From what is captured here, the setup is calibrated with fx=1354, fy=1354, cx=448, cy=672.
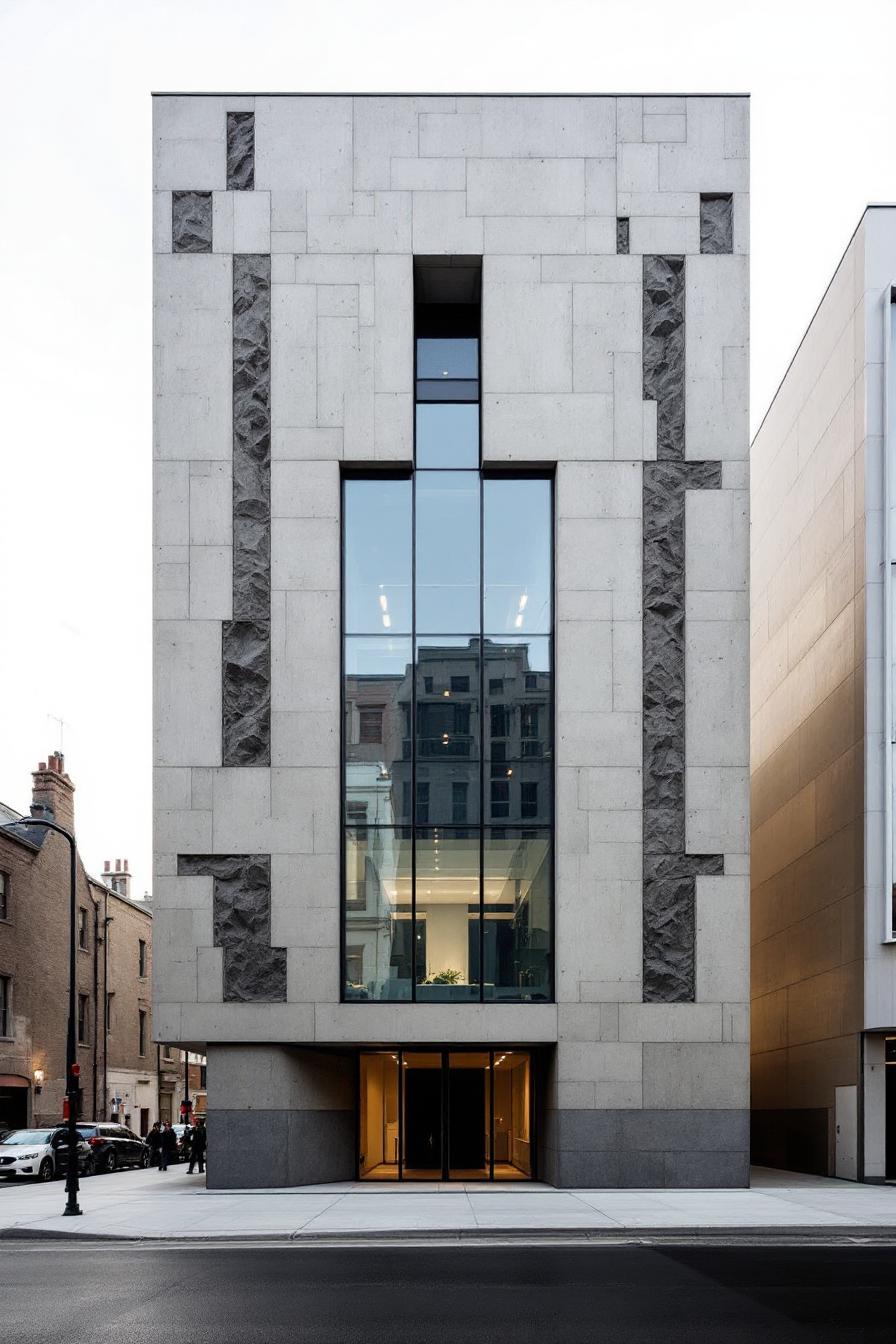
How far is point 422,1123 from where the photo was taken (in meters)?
29.8

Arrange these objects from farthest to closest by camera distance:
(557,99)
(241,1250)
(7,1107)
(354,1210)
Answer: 1. (7,1107)
2. (557,99)
3. (354,1210)
4. (241,1250)

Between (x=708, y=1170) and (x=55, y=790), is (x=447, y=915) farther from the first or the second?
(x=55, y=790)

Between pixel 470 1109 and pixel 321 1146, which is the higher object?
pixel 470 1109

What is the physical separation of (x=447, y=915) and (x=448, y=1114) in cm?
520

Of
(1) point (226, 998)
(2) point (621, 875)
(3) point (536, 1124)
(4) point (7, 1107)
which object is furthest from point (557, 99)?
(4) point (7, 1107)

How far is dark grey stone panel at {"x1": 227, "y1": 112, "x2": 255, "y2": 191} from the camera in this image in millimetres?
28797

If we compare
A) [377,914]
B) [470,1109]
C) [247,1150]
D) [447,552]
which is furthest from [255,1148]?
[447,552]

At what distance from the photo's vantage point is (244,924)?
27.3m

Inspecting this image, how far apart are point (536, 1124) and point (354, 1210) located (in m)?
7.77

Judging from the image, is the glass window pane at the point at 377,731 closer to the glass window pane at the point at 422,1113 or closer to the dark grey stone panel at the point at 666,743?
the dark grey stone panel at the point at 666,743

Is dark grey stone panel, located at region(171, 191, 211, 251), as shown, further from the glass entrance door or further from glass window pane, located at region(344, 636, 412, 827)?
the glass entrance door

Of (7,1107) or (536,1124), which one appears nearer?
(536,1124)

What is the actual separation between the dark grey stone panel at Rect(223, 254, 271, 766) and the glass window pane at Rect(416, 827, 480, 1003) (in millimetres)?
3999

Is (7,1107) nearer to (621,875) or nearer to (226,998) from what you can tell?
(226,998)
